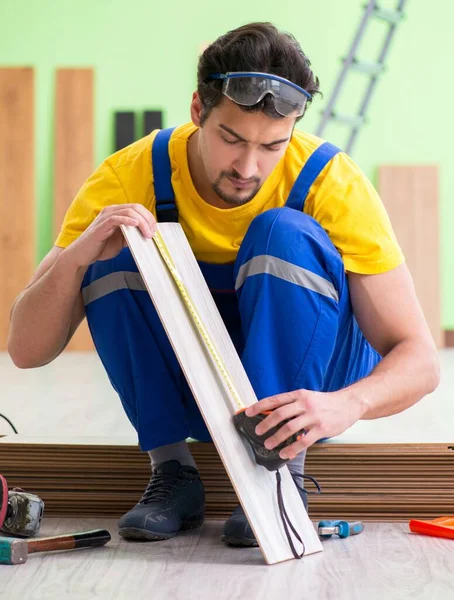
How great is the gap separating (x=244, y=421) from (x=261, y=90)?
0.61 metres

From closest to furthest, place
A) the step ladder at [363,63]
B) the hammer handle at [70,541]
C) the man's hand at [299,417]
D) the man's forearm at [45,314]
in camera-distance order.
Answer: the man's hand at [299,417]
the hammer handle at [70,541]
the man's forearm at [45,314]
the step ladder at [363,63]

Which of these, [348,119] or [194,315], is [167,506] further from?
[348,119]

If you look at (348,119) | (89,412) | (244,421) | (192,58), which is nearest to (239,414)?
(244,421)

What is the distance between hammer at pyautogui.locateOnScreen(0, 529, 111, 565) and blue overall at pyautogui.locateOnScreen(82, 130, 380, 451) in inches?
10.3

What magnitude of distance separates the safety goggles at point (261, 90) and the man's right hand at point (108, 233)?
279 mm

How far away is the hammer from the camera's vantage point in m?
1.60

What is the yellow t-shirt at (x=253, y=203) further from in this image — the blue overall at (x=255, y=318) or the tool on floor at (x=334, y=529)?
the tool on floor at (x=334, y=529)

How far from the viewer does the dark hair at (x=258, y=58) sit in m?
1.85

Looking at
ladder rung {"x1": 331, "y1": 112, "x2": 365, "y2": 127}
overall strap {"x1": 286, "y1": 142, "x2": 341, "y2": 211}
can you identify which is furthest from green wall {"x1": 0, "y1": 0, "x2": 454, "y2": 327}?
overall strap {"x1": 286, "y1": 142, "x2": 341, "y2": 211}

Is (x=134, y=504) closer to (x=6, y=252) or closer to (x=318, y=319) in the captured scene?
(x=318, y=319)

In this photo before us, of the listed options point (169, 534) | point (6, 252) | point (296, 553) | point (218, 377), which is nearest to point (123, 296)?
point (218, 377)

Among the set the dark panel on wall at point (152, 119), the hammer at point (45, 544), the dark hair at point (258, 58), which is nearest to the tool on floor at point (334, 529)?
the hammer at point (45, 544)

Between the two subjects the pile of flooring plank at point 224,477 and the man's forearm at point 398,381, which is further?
the pile of flooring plank at point 224,477

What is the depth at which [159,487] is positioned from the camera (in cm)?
194
